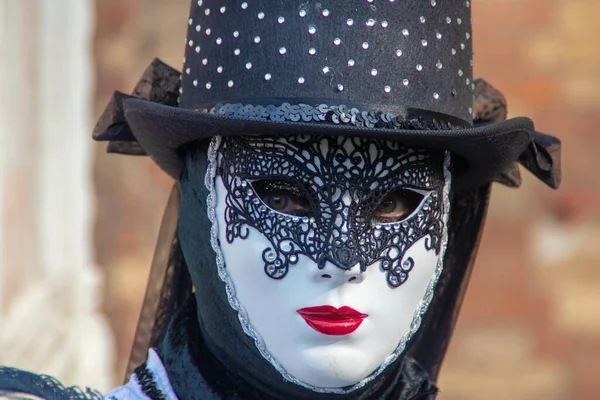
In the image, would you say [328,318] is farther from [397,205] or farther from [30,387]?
[30,387]

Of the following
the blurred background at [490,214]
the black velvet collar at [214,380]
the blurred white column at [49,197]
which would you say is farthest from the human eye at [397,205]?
the blurred background at [490,214]

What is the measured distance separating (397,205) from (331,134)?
228 millimetres

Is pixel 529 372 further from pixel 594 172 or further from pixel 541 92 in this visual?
pixel 541 92

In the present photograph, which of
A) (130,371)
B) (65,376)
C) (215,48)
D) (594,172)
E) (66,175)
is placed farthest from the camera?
(594,172)

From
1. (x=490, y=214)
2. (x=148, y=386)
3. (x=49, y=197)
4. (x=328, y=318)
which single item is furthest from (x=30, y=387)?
(x=490, y=214)

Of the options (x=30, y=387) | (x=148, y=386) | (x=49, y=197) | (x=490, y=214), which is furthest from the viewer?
(x=490, y=214)

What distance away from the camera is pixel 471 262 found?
2389 millimetres

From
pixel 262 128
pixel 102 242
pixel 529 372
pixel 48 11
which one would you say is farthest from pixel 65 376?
pixel 262 128

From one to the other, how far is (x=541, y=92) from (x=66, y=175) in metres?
2.10

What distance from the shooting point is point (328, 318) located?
1867mm

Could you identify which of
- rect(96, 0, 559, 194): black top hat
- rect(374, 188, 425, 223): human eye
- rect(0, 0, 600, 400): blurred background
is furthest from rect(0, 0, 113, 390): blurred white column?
rect(374, 188, 425, 223): human eye

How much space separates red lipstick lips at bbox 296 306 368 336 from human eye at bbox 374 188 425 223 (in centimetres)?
20

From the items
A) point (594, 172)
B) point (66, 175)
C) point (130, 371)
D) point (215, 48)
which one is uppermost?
point (594, 172)

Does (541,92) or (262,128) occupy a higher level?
(541,92)
